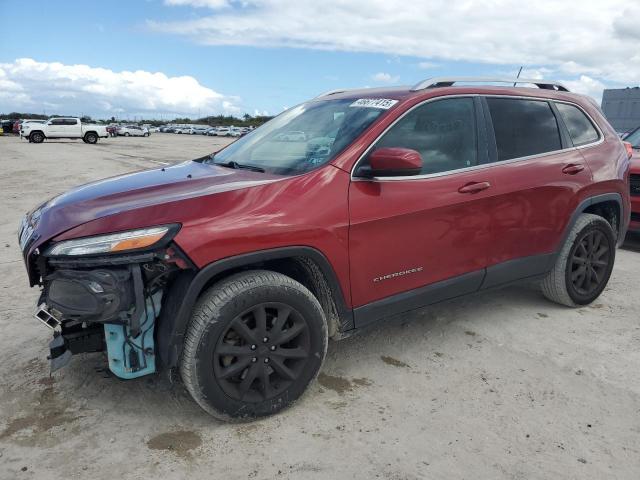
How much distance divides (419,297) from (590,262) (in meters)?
1.91

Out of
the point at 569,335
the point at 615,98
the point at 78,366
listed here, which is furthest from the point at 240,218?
the point at 615,98

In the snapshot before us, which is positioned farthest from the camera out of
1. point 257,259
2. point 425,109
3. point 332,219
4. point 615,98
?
point 615,98

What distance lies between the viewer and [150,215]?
96.4 inches

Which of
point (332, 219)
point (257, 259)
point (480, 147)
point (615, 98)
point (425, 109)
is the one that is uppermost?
point (615, 98)

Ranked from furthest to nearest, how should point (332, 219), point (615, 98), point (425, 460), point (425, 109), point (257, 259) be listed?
point (615, 98) < point (425, 109) < point (332, 219) < point (257, 259) < point (425, 460)

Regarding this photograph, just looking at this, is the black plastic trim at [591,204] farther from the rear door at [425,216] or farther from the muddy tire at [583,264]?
the rear door at [425,216]

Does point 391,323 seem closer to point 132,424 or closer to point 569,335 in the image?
point 569,335

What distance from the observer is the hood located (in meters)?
2.56

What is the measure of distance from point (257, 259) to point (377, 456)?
1.08 meters

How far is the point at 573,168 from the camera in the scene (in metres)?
3.96

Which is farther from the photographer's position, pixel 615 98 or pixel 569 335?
pixel 615 98

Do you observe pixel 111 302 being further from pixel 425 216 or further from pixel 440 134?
pixel 440 134

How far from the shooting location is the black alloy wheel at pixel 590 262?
419 cm

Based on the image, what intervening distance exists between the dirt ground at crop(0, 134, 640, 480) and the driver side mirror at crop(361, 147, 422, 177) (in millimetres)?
1253
